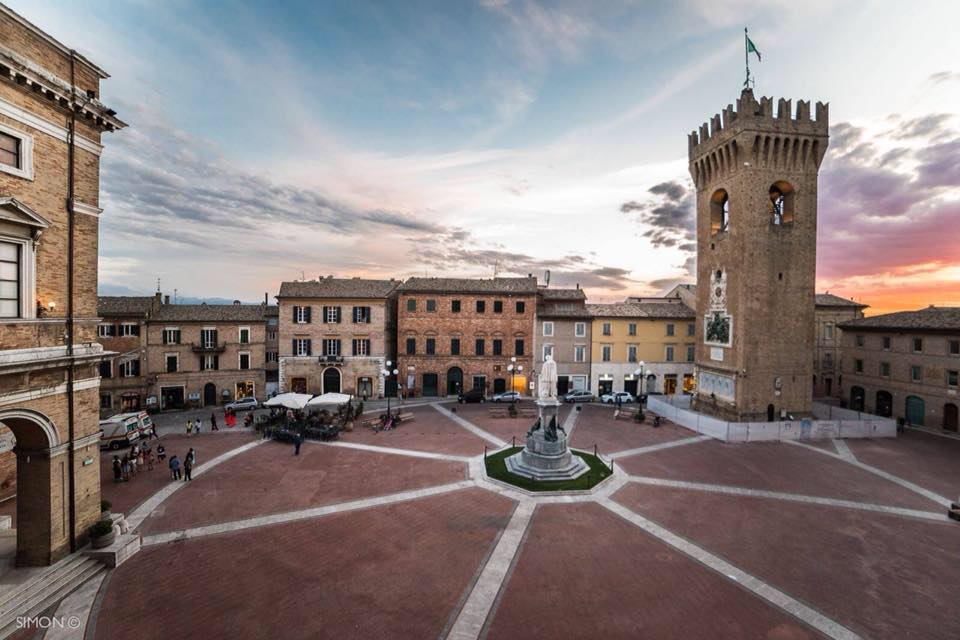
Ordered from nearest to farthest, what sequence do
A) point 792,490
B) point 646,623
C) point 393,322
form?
point 646,623, point 792,490, point 393,322

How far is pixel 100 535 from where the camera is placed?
37.1ft

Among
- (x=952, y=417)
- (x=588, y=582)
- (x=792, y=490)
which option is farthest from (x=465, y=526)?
(x=952, y=417)

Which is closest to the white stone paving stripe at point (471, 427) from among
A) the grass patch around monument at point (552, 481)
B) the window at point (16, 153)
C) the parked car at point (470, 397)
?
the parked car at point (470, 397)

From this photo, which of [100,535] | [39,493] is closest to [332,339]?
[100,535]

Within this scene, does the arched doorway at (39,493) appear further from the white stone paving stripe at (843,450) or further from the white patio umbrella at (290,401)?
the white stone paving stripe at (843,450)

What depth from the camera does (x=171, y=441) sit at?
23.7 m

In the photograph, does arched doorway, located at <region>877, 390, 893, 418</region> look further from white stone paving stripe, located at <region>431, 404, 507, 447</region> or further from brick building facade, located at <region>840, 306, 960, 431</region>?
white stone paving stripe, located at <region>431, 404, 507, 447</region>

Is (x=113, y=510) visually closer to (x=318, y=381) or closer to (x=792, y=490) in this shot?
(x=318, y=381)

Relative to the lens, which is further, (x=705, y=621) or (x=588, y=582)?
(x=588, y=582)

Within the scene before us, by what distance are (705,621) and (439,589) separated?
627cm

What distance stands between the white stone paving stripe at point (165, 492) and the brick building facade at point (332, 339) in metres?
14.1

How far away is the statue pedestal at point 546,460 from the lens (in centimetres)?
1733

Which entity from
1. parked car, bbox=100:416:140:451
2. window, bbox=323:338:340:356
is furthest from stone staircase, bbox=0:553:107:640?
window, bbox=323:338:340:356

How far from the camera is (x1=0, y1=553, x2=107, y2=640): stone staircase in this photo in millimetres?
9219
